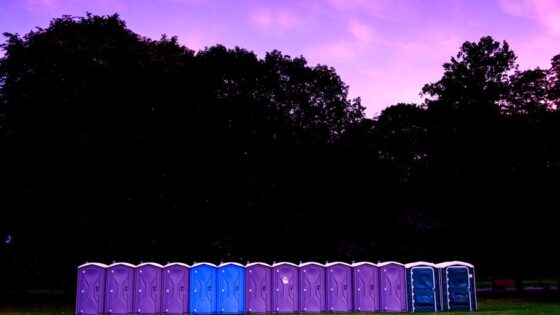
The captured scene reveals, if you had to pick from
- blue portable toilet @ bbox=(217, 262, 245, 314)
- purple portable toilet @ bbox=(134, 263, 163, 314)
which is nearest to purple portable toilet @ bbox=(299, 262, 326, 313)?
blue portable toilet @ bbox=(217, 262, 245, 314)

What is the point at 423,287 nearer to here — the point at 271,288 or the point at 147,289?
the point at 271,288

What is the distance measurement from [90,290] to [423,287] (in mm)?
10347

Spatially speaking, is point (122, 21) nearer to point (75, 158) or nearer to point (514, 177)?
point (75, 158)

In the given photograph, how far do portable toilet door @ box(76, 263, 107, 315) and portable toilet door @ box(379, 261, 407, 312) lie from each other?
28.5 feet

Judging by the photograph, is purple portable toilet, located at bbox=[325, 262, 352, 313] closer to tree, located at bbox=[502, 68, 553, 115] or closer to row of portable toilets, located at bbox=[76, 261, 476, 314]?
row of portable toilets, located at bbox=[76, 261, 476, 314]

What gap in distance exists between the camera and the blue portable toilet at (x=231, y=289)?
55.0ft

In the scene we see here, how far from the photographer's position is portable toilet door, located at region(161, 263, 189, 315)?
16453 mm

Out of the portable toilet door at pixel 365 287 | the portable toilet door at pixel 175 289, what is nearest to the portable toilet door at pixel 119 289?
the portable toilet door at pixel 175 289

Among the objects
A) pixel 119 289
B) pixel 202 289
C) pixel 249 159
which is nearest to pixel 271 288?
pixel 202 289

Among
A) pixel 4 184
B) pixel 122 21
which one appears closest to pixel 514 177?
pixel 122 21

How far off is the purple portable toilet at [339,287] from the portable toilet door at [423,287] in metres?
1.92

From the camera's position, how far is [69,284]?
24500mm

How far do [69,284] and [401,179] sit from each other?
54.4 ft

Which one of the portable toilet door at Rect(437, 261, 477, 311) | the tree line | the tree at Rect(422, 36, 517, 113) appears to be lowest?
the portable toilet door at Rect(437, 261, 477, 311)
